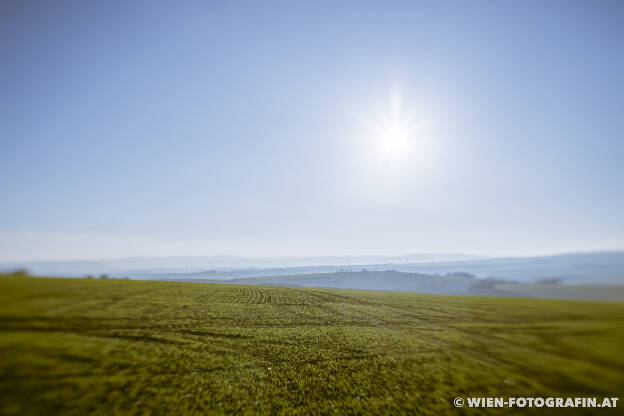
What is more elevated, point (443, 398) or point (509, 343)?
point (509, 343)

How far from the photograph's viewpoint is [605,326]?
504 inches

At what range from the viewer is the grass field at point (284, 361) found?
9.91 meters

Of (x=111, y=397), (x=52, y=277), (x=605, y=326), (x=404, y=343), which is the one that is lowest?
(x=404, y=343)

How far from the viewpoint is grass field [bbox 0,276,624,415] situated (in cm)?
991

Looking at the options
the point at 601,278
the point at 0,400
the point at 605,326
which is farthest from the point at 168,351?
the point at 605,326

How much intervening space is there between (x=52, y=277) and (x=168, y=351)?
1140 inches

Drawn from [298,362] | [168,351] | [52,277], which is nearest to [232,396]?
[298,362]

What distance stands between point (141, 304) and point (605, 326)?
3970cm

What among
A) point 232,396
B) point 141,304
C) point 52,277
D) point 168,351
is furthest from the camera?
point 52,277

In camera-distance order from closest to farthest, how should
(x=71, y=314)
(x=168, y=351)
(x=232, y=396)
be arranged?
(x=232, y=396) < (x=168, y=351) < (x=71, y=314)

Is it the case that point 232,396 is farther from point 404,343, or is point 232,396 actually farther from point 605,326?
point 605,326

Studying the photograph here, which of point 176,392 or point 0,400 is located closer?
point 0,400

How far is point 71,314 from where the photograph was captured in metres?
17.3

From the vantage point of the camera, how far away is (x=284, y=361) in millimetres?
14047
